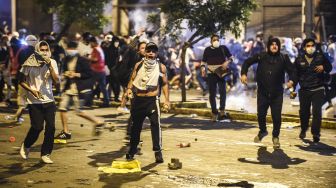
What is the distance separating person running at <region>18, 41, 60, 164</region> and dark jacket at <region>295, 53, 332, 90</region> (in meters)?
4.53

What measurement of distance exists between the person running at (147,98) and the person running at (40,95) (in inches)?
44.5

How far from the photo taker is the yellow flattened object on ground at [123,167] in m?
8.98

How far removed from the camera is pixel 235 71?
77.9ft

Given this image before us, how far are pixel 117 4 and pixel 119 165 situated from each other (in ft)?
78.3

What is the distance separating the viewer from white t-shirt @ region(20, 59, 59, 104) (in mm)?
9594

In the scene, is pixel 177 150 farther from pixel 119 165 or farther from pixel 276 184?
pixel 276 184

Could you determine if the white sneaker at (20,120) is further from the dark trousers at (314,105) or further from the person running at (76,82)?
the dark trousers at (314,105)

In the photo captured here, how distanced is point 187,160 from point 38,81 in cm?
245

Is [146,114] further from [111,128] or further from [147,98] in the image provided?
[111,128]

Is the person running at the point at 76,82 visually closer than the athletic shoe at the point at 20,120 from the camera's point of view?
Yes

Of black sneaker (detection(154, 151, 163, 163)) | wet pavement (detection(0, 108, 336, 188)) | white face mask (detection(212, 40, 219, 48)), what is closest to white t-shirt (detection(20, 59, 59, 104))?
wet pavement (detection(0, 108, 336, 188))

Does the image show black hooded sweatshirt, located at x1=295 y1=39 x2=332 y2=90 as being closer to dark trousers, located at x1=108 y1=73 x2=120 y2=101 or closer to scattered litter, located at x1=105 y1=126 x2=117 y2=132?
scattered litter, located at x1=105 y1=126 x2=117 y2=132

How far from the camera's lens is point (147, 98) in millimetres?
9727

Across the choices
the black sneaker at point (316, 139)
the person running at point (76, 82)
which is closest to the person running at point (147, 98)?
the person running at point (76, 82)
